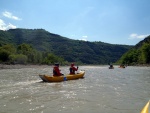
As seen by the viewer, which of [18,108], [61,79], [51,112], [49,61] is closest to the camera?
[51,112]

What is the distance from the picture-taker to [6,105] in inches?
394

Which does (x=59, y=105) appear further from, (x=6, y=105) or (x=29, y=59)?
(x=29, y=59)

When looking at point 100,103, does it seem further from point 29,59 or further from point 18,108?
point 29,59

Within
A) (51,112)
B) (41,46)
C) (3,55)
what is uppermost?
(41,46)

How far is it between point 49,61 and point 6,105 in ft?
316

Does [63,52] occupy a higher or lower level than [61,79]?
higher

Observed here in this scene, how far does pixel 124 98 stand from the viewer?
11.8m

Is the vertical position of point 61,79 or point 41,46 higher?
point 41,46

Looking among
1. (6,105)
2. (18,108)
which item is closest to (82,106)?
(18,108)

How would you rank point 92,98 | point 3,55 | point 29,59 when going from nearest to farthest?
point 92,98 → point 3,55 → point 29,59

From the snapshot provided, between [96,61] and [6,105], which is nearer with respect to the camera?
[6,105]

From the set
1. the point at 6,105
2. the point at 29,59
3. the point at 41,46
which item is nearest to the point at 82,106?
the point at 6,105

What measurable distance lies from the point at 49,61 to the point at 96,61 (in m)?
91.7

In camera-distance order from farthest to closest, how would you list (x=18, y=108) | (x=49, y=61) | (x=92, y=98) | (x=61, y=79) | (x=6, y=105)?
(x=49, y=61) < (x=61, y=79) < (x=92, y=98) < (x=6, y=105) < (x=18, y=108)
